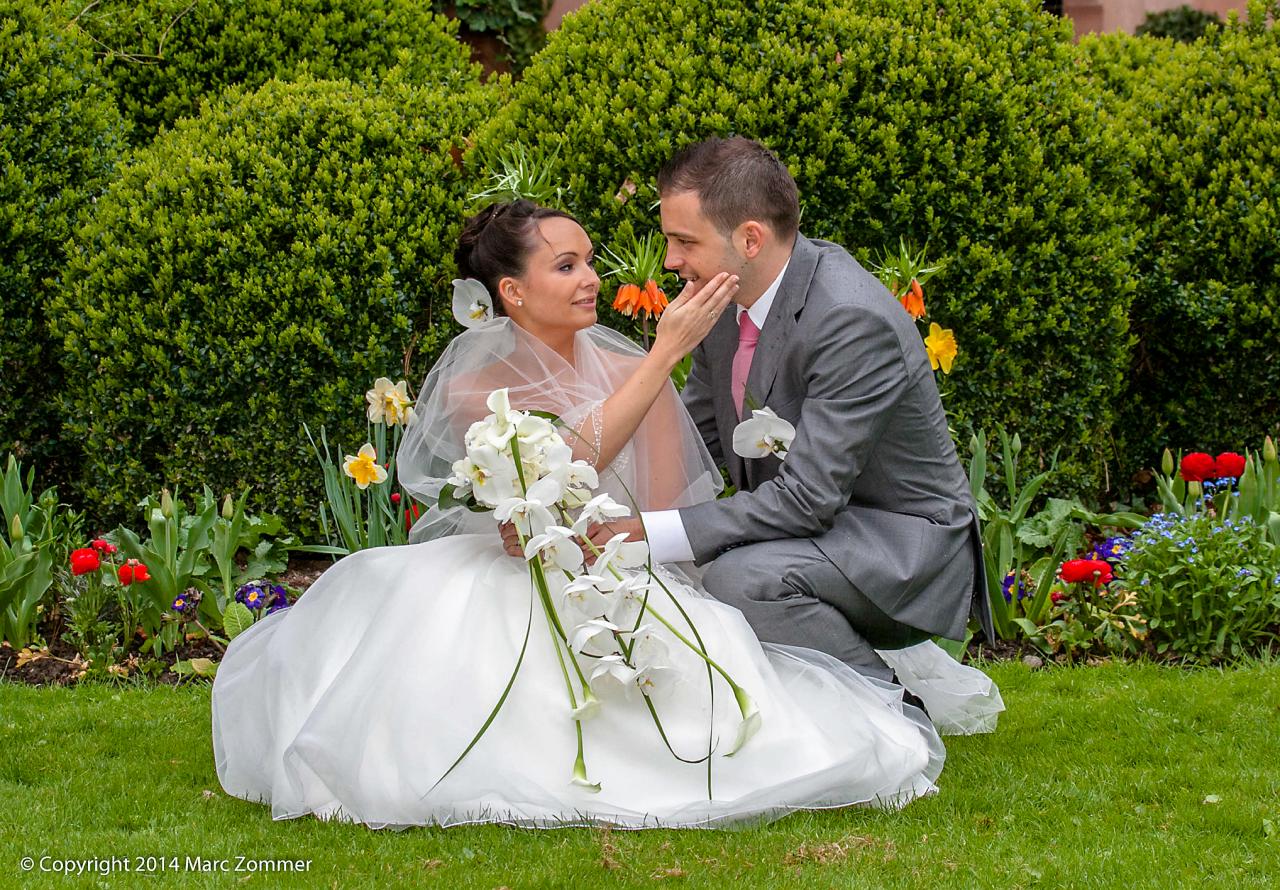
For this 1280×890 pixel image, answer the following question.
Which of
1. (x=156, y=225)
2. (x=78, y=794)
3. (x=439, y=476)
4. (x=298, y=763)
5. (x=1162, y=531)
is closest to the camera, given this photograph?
(x=298, y=763)

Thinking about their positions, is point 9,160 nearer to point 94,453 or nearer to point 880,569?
point 94,453

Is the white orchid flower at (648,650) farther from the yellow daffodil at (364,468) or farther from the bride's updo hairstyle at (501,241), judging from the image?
the yellow daffodil at (364,468)

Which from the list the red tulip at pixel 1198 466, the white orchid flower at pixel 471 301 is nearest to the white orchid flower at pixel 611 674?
the white orchid flower at pixel 471 301

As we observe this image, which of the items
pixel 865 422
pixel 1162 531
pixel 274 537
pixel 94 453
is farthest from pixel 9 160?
pixel 1162 531

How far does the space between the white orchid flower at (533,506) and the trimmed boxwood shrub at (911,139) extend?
2.01 m

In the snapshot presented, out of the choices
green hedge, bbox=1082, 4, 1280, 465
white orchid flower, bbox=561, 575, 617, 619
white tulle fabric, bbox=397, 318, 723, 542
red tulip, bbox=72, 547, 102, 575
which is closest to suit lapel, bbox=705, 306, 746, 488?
white tulle fabric, bbox=397, 318, 723, 542

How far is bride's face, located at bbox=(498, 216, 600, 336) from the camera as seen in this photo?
3.94 metres

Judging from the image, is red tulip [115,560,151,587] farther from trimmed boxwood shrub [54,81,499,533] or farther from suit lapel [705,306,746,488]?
suit lapel [705,306,746,488]

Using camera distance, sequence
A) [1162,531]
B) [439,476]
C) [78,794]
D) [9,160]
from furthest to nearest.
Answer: [9,160] → [1162,531] → [439,476] → [78,794]

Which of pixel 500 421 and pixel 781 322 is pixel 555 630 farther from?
pixel 781 322

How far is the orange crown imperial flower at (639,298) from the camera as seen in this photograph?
4.37m

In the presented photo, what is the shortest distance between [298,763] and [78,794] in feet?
2.13

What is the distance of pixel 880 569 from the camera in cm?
360

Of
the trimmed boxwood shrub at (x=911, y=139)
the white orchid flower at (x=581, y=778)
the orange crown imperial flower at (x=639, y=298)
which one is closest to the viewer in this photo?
the white orchid flower at (x=581, y=778)
